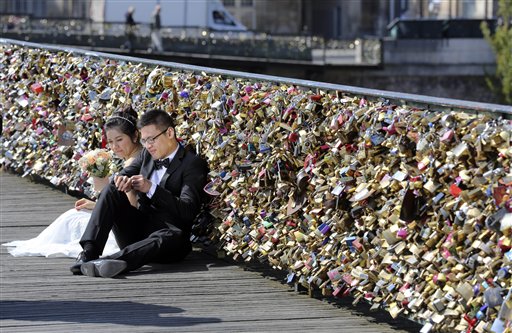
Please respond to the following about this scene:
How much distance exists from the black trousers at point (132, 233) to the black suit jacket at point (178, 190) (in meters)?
0.07

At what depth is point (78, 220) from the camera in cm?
1120

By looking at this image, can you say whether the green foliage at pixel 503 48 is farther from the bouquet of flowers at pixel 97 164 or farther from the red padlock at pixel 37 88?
the bouquet of flowers at pixel 97 164

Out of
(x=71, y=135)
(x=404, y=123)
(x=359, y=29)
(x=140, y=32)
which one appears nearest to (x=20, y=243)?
(x=71, y=135)

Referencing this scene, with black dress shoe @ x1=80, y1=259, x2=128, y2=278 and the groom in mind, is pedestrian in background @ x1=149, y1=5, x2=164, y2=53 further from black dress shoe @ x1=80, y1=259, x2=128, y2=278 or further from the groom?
black dress shoe @ x1=80, y1=259, x2=128, y2=278

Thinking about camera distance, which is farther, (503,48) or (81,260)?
(503,48)

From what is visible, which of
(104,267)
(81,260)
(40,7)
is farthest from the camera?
(40,7)

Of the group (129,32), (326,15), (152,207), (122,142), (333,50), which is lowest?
(333,50)

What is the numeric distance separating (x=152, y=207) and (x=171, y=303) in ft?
4.76

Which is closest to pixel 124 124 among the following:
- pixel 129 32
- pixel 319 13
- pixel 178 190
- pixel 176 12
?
pixel 178 190

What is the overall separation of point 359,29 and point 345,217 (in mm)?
63382

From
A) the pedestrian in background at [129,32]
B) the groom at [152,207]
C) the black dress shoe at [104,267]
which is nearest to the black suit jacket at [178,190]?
the groom at [152,207]

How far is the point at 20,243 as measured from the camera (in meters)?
11.0

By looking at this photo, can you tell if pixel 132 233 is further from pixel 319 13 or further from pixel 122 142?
pixel 319 13

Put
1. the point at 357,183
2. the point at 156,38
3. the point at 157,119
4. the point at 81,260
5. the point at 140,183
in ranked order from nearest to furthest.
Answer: the point at 357,183 < the point at 81,260 < the point at 140,183 < the point at 157,119 < the point at 156,38
